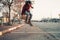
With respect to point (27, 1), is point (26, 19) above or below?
below

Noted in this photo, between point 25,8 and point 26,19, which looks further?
point 26,19

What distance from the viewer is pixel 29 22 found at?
29.2 feet

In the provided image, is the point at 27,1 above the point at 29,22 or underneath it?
above

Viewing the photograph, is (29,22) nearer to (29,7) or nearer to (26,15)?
(26,15)

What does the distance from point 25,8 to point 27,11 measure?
0.46 feet

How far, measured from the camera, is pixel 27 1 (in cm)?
778

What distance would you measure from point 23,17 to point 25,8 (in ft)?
3.00

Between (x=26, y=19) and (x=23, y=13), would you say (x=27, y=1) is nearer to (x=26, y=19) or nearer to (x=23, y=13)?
(x=23, y=13)

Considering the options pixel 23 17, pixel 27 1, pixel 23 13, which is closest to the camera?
pixel 27 1

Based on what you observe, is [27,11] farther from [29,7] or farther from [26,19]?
[26,19]

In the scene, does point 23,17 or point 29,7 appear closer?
point 29,7

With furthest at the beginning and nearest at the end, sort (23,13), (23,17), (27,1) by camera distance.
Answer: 1. (23,17)
2. (23,13)
3. (27,1)

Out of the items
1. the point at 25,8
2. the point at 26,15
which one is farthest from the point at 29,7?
the point at 26,15

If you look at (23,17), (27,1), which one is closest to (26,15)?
(23,17)
